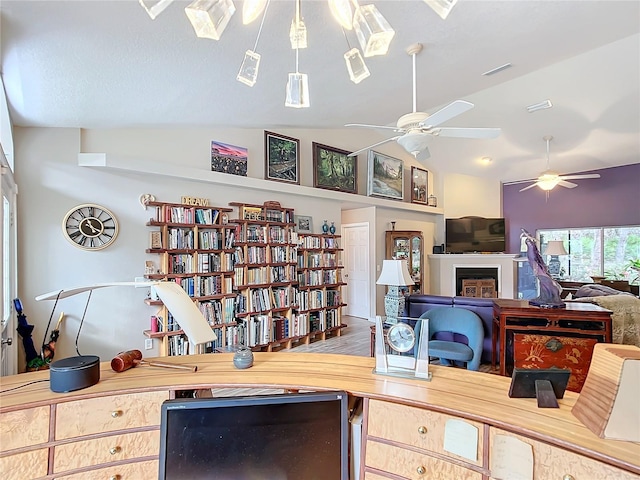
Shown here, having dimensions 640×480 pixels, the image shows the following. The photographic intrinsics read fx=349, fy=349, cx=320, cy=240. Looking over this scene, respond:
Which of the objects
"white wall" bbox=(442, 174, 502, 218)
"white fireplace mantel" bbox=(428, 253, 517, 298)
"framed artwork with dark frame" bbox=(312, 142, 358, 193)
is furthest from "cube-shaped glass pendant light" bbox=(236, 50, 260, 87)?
"white wall" bbox=(442, 174, 502, 218)

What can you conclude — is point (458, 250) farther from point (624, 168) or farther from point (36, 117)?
point (36, 117)

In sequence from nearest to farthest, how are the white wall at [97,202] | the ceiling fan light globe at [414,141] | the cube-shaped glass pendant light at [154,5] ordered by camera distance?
the cube-shaped glass pendant light at [154,5] < the ceiling fan light globe at [414,141] < the white wall at [97,202]

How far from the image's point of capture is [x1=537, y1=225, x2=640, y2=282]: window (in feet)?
23.2

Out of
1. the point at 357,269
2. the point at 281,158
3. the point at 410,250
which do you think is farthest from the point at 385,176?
the point at 281,158

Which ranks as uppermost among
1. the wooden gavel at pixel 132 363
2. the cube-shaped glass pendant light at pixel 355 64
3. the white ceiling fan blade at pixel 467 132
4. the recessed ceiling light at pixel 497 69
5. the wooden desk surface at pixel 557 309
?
the recessed ceiling light at pixel 497 69

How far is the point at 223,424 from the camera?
3.98 ft

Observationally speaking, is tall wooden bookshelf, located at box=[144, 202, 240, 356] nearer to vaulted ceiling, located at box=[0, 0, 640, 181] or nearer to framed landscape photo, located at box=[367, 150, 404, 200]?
vaulted ceiling, located at box=[0, 0, 640, 181]

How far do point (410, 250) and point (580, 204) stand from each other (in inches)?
153

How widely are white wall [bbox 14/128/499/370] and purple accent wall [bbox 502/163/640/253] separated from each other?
6.97 metres

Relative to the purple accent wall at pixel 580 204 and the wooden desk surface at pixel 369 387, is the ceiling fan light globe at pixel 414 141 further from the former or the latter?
the purple accent wall at pixel 580 204

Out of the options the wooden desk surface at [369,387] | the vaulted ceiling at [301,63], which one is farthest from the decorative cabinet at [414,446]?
the vaulted ceiling at [301,63]

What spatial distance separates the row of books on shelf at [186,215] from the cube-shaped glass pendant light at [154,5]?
325 centimetres

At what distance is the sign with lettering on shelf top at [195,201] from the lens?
4.41 meters

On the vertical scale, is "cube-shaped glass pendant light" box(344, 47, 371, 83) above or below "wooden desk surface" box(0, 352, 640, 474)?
above
